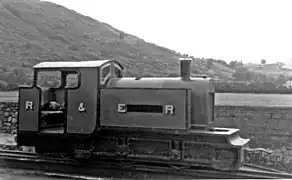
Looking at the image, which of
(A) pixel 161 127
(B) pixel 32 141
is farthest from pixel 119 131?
(B) pixel 32 141

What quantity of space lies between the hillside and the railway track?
15.1 metres

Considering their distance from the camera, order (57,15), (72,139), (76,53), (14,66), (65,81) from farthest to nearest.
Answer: (57,15) < (76,53) < (14,66) < (65,81) < (72,139)

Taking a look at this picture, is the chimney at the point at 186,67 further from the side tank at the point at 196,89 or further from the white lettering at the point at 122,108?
the white lettering at the point at 122,108

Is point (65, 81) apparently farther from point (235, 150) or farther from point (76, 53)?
point (76, 53)

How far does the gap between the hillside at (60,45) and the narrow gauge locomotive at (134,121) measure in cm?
1514

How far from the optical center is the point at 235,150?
6566 mm

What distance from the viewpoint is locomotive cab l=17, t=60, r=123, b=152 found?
24.5ft

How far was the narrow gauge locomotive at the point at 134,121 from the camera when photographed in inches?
269

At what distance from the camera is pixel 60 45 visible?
1895 inches

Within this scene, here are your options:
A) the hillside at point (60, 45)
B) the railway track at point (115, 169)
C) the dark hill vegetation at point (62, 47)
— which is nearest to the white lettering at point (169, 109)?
the railway track at point (115, 169)

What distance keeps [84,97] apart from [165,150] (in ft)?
7.14

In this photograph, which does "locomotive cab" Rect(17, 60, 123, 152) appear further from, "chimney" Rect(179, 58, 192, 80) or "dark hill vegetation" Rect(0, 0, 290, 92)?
"dark hill vegetation" Rect(0, 0, 290, 92)

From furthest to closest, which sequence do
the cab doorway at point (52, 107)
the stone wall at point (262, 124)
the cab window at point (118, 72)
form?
the stone wall at point (262, 124)
the cab window at point (118, 72)
the cab doorway at point (52, 107)

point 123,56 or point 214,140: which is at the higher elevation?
point 123,56
